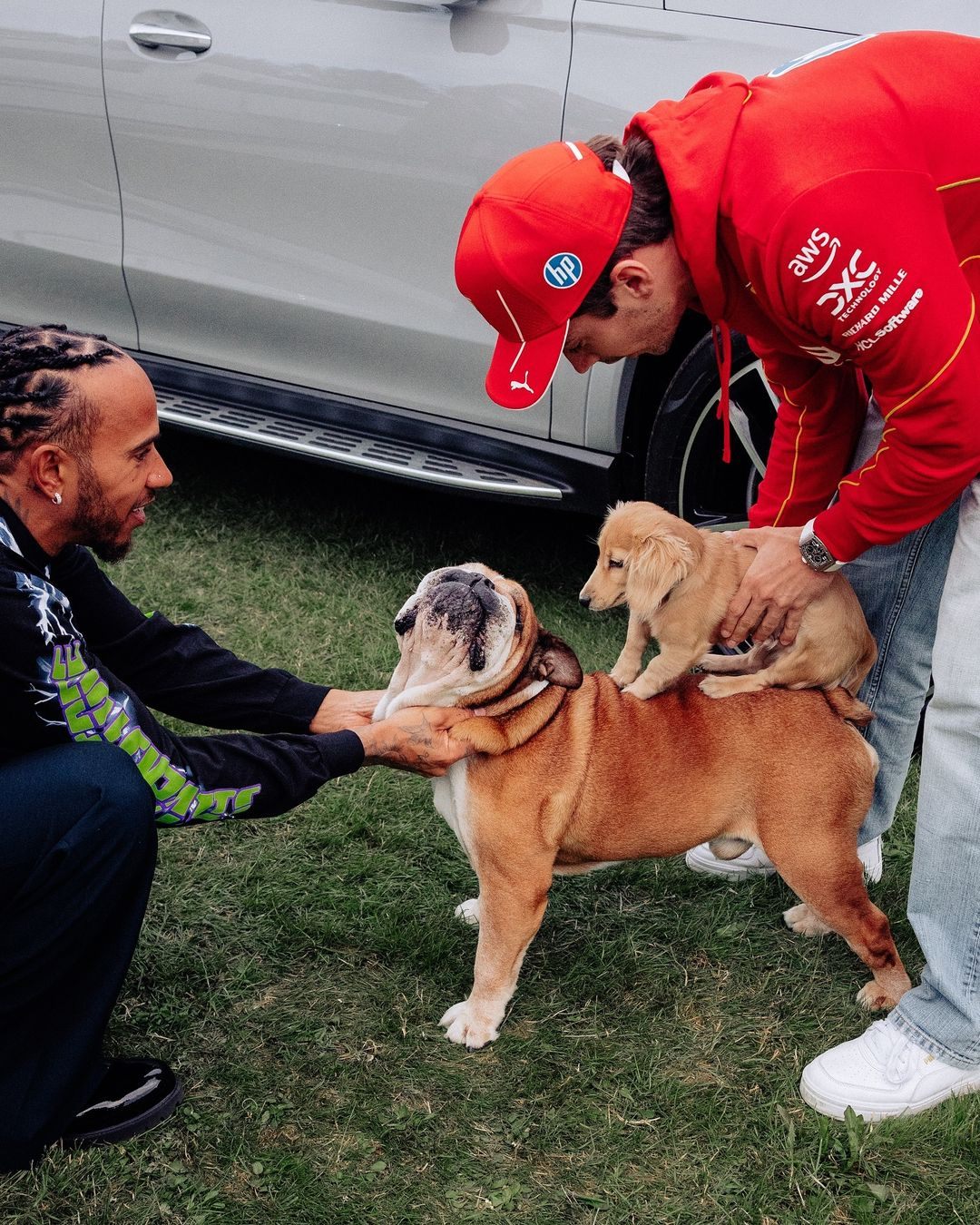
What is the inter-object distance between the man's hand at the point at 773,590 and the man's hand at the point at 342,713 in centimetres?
89

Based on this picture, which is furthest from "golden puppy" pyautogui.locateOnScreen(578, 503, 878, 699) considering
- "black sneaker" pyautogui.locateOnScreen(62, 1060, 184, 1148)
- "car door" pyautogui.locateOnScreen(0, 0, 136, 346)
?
"car door" pyautogui.locateOnScreen(0, 0, 136, 346)

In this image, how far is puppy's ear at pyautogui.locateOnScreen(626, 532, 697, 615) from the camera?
295 cm

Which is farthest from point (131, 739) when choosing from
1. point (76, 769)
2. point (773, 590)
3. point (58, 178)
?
point (58, 178)

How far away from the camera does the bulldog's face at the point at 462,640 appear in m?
2.75

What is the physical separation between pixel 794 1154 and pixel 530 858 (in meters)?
0.83

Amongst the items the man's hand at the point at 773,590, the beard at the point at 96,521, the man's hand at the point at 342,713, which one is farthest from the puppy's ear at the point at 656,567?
the beard at the point at 96,521

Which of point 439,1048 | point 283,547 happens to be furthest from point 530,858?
point 283,547

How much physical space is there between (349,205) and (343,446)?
825 mm

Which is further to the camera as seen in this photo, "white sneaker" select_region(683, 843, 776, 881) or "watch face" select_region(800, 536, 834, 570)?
"white sneaker" select_region(683, 843, 776, 881)

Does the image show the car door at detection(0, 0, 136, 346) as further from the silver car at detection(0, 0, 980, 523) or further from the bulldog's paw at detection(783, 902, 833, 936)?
the bulldog's paw at detection(783, 902, 833, 936)

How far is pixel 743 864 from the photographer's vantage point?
3436 millimetres

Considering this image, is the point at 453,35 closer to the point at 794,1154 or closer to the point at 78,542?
the point at 78,542

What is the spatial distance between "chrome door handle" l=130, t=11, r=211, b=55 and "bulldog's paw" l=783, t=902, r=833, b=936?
341cm

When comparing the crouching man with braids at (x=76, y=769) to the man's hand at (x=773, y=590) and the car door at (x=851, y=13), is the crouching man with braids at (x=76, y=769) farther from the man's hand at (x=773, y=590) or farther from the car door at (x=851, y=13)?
the car door at (x=851, y=13)
